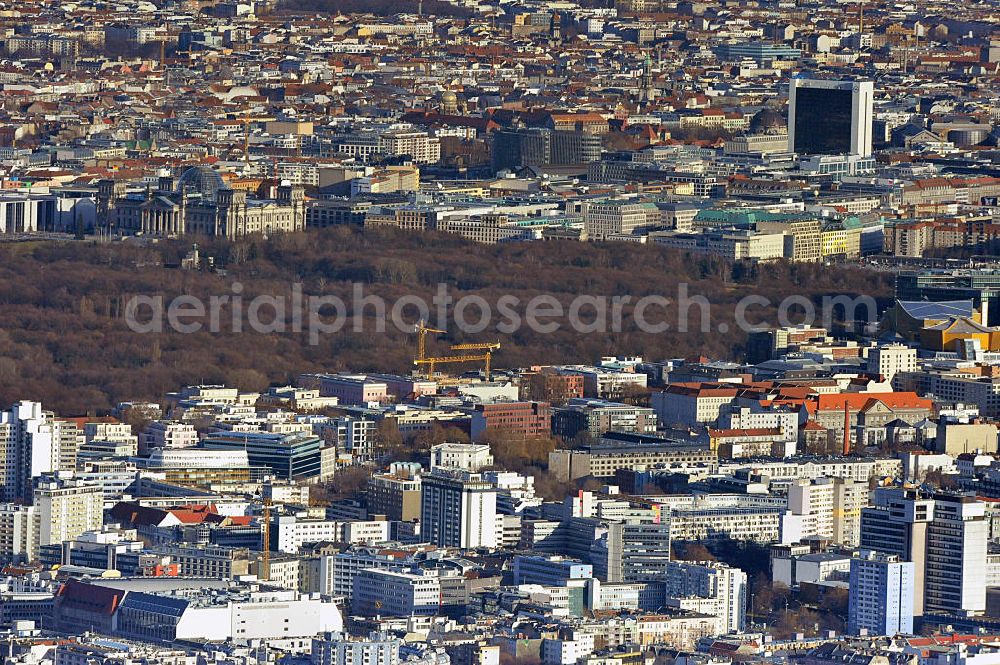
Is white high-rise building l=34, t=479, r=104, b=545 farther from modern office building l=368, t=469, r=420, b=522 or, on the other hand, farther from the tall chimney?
the tall chimney

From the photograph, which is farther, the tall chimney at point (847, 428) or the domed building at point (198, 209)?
the domed building at point (198, 209)

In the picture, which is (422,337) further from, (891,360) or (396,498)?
(396,498)

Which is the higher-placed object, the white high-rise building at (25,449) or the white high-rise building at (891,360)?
the white high-rise building at (25,449)

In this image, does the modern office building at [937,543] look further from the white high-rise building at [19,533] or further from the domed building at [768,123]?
the domed building at [768,123]

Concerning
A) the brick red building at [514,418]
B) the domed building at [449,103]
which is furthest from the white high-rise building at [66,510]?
the domed building at [449,103]

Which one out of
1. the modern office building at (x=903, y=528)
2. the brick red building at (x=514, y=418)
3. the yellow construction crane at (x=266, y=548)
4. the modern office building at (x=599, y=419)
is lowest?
the modern office building at (x=599, y=419)

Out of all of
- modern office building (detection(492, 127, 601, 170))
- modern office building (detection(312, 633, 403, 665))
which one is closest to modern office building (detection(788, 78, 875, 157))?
modern office building (detection(492, 127, 601, 170))

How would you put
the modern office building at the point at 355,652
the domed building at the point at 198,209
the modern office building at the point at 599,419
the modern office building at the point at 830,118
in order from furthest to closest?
the modern office building at the point at 830,118 → the domed building at the point at 198,209 → the modern office building at the point at 599,419 → the modern office building at the point at 355,652

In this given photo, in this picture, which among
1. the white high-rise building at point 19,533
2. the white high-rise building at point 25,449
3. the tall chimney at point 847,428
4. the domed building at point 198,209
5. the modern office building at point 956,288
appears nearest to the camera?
the white high-rise building at point 19,533
